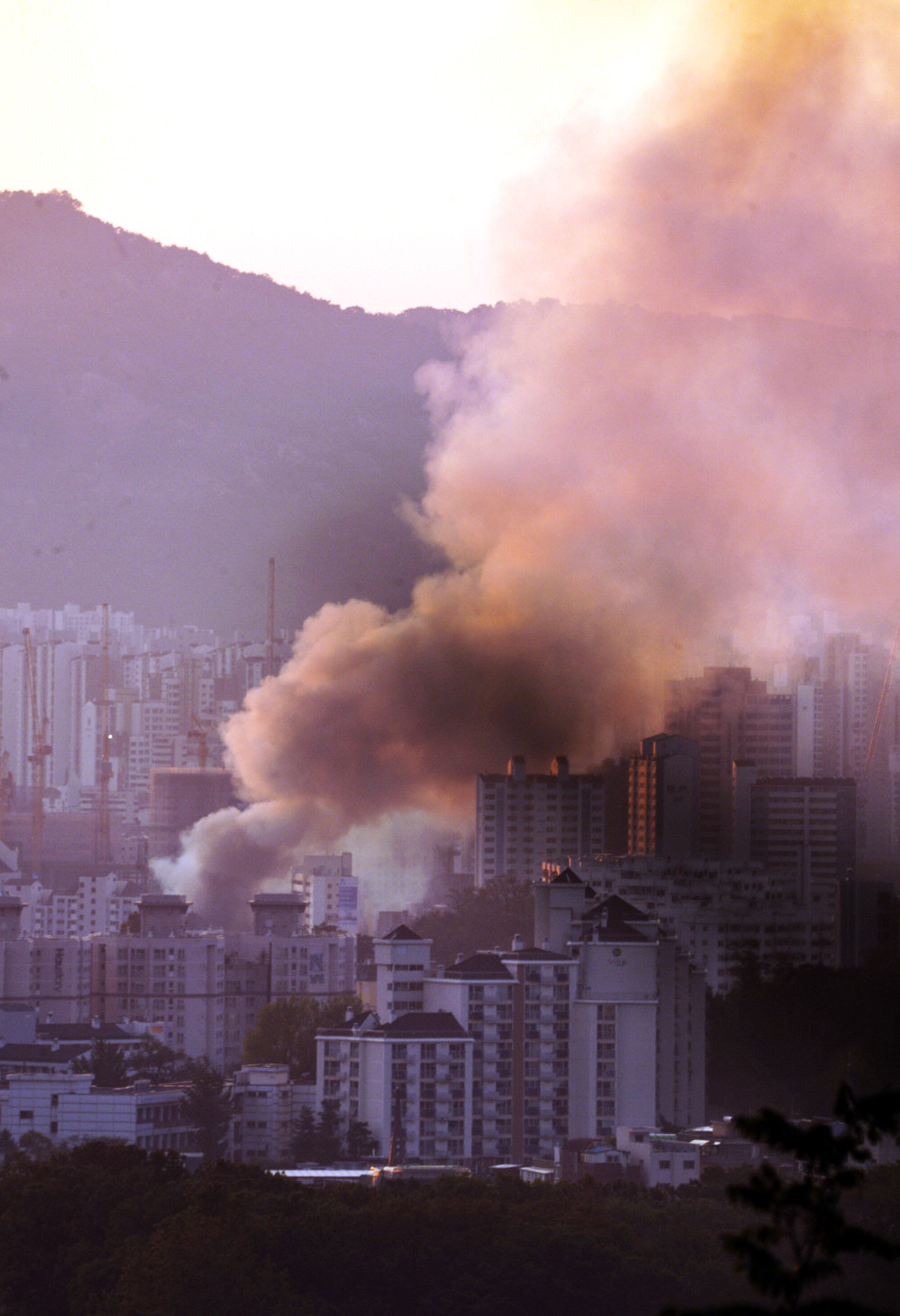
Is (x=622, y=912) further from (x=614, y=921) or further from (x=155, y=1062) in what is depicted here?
(x=155, y=1062)

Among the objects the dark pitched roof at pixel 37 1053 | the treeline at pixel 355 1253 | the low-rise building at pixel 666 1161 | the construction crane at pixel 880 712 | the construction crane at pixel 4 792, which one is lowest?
the treeline at pixel 355 1253

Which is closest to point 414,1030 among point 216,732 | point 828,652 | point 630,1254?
point 630,1254

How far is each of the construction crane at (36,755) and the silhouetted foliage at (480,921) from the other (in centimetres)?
1474

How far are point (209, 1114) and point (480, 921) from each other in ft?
36.4

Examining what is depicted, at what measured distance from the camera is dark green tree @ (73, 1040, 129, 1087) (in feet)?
63.6

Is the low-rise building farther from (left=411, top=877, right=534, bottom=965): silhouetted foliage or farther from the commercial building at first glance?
(left=411, top=877, right=534, bottom=965): silhouetted foliage

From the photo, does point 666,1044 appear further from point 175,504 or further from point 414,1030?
point 175,504

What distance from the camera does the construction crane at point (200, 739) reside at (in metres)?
50.0

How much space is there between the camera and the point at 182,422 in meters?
85.4

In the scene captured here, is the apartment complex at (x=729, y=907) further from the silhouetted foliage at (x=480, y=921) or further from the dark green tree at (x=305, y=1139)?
the dark green tree at (x=305, y=1139)

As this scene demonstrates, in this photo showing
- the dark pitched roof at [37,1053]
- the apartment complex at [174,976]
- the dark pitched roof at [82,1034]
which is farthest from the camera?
the apartment complex at [174,976]

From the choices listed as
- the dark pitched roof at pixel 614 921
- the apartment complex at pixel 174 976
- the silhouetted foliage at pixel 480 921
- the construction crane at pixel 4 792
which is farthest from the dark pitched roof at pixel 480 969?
the construction crane at pixel 4 792

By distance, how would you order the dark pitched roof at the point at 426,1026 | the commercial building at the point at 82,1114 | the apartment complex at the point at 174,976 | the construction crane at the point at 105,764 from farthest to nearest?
the construction crane at the point at 105,764
the apartment complex at the point at 174,976
the dark pitched roof at the point at 426,1026
the commercial building at the point at 82,1114

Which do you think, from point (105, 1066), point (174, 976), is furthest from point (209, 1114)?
point (174, 976)
